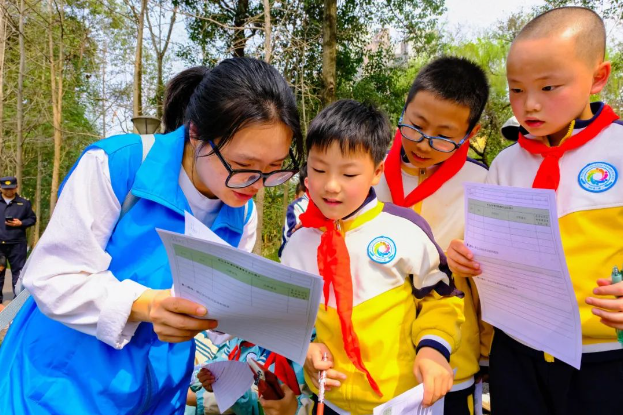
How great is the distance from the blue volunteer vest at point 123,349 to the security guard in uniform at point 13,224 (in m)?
7.84

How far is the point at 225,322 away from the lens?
1.16 metres

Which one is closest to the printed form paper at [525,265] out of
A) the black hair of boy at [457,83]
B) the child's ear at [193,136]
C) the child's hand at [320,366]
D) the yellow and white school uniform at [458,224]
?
the yellow and white school uniform at [458,224]

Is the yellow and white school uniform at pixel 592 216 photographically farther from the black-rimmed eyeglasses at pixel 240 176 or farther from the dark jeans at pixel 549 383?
the black-rimmed eyeglasses at pixel 240 176

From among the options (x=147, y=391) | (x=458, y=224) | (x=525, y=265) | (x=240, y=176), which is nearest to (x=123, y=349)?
(x=147, y=391)

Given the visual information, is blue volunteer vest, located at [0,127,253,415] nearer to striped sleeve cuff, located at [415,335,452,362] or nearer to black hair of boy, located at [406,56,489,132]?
striped sleeve cuff, located at [415,335,452,362]

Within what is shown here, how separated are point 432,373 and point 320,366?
316 millimetres

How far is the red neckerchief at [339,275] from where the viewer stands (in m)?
1.42

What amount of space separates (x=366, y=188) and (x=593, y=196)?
653 mm

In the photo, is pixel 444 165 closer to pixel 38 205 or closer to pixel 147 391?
pixel 147 391

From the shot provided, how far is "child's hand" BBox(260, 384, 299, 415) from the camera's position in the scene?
1.81 meters

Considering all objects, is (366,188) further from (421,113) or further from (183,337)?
(183,337)

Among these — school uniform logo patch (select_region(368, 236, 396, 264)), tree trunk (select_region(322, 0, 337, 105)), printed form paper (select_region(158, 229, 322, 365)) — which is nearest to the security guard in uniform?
tree trunk (select_region(322, 0, 337, 105))

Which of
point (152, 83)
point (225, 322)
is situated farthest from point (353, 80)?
point (225, 322)

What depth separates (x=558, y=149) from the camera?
4.75 ft
